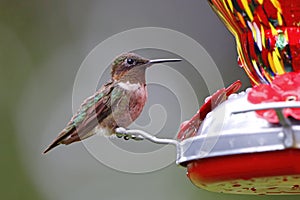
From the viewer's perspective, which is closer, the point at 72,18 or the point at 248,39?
the point at 248,39

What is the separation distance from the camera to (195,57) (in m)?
3.92

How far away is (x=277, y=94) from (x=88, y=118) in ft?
1.57

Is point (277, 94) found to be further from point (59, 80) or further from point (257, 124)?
point (59, 80)

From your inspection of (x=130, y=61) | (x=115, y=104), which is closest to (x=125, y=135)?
(x=115, y=104)

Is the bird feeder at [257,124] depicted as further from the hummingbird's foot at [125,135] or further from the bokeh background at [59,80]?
the bokeh background at [59,80]

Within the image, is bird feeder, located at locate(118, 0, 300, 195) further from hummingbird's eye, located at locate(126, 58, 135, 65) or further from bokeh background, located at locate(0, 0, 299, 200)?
bokeh background, located at locate(0, 0, 299, 200)

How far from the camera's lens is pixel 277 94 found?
78.6 inches

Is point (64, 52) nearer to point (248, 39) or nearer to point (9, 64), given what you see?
point (9, 64)

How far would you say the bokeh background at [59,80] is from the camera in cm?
527

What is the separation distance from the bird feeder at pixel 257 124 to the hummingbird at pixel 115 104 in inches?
2.1

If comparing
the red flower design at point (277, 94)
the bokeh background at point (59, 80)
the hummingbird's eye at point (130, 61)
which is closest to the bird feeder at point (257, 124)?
the red flower design at point (277, 94)

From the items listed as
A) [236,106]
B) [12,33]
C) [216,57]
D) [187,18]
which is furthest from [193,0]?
[236,106]

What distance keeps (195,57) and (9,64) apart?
203 cm

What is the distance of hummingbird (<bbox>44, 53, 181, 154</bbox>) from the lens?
2.18 meters
